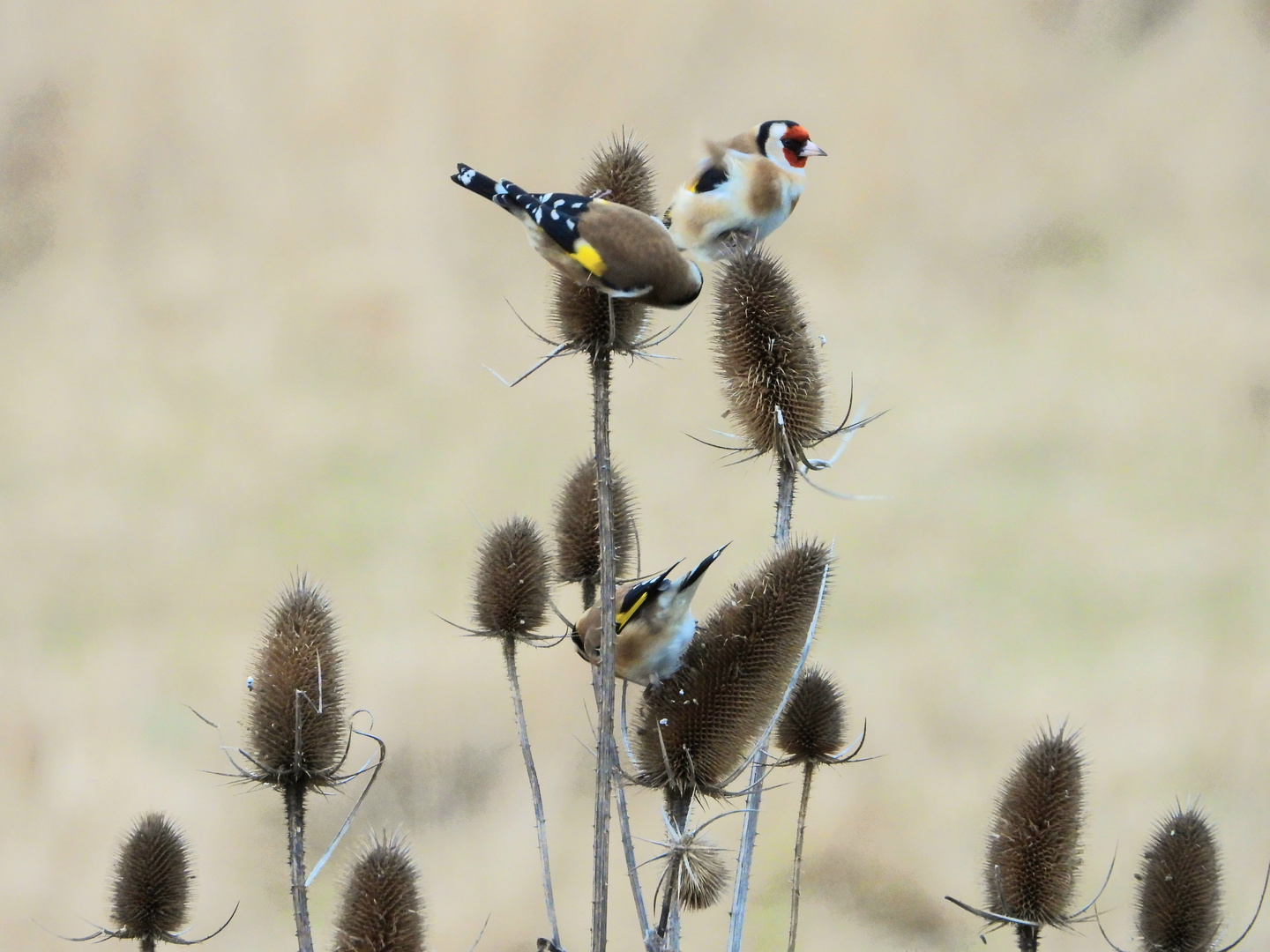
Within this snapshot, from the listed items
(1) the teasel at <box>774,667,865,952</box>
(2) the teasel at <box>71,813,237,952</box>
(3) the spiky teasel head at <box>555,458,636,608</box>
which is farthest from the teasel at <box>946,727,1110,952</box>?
(2) the teasel at <box>71,813,237,952</box>

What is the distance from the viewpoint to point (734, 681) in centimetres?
104

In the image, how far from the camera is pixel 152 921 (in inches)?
50.6

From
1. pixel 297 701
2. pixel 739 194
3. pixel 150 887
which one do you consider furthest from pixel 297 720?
pixel 739 194

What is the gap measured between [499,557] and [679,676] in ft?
1.55

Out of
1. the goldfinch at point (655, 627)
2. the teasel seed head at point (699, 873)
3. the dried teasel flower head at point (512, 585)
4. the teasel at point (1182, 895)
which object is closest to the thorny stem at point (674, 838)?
the teasel seed head at point (699, 873)

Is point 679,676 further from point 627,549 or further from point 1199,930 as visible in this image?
point 1199,930

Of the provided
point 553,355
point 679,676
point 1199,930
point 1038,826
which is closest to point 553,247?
point 553,355

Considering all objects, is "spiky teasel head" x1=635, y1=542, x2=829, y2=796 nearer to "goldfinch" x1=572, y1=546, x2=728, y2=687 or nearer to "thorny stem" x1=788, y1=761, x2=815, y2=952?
"goldfinch" x1=572, y1=546, x2=728, y2=687

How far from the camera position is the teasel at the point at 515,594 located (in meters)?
1.47

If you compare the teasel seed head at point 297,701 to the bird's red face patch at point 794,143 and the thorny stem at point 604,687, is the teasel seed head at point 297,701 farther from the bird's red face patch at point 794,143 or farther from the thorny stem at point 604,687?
the bird's red face patch at point 794,143

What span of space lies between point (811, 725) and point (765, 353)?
0.49 m

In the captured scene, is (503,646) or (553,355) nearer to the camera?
(553,355)

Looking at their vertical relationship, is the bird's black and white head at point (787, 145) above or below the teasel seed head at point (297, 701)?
above

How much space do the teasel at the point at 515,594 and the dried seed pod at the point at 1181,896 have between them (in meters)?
0.75
